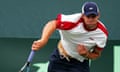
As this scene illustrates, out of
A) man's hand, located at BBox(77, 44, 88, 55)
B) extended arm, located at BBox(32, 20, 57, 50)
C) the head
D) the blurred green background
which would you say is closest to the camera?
extended arm, located at BBox(32, 20, 57, 50)

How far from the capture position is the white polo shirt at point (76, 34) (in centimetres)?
464

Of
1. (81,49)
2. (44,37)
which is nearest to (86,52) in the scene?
(81,49)

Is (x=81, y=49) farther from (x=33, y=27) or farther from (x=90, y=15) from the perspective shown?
(x=33, y=27)

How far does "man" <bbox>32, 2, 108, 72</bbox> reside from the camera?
4602 millimetres

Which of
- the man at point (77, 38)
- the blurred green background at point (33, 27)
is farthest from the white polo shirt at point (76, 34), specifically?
the blurred green background at point (33, 27)

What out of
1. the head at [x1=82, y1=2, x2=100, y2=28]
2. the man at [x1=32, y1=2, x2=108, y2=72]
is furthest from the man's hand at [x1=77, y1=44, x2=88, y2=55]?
the head at [x1=82, y1=2, x2=100, y2=28]

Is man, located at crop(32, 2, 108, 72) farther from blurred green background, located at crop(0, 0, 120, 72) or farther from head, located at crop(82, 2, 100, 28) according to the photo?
blurred green background, located at crop(0, 0, 120, 72)

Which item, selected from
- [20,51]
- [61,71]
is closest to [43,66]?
[20,51]

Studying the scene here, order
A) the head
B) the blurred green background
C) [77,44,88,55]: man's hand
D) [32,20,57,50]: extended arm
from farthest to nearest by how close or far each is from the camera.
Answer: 1. the blurred green background
2. [77,44,88,55]: man's hand
3. the head
4. [32,20,57,50]: extended arm

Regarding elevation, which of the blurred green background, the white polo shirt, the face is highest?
the face

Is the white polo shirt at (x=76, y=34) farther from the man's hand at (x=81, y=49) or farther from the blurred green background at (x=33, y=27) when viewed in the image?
the blurred green background at (x=33, y=27)

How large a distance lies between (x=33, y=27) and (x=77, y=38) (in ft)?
5.70

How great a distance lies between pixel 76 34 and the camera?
4738 millimetres

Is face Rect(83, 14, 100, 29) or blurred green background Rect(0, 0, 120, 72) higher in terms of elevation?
face Rect(83, 14, 100, 29)
